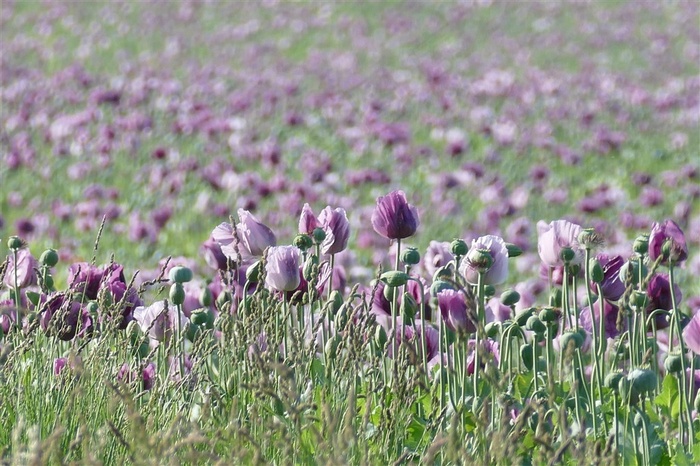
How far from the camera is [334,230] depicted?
280cm

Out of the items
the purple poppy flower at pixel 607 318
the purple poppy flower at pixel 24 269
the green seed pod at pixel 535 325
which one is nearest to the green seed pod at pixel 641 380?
the green seed pod at pixel 535 325

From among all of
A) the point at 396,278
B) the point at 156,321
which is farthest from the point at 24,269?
the point at 396,278

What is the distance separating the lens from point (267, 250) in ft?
8.88

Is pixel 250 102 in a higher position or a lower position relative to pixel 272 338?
lower

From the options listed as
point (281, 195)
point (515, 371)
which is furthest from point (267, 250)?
point (281, 195)

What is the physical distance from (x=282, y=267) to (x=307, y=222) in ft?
0.75

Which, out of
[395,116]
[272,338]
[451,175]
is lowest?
[395,116]

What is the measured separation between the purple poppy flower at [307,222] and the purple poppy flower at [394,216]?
6.5 inches

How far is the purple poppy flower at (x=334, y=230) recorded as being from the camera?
279 centimetres

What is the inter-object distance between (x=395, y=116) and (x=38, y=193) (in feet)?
13.2

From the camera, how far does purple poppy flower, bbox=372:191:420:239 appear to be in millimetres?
2746

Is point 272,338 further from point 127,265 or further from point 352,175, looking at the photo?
point 352,175

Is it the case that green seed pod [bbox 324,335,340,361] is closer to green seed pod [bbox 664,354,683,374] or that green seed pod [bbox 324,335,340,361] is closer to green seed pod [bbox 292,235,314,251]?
green seed pod [bbox 292,235,314,251]

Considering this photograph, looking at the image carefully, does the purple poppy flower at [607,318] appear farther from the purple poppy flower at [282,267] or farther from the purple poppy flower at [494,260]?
the purple poppy flower at [282,267]
